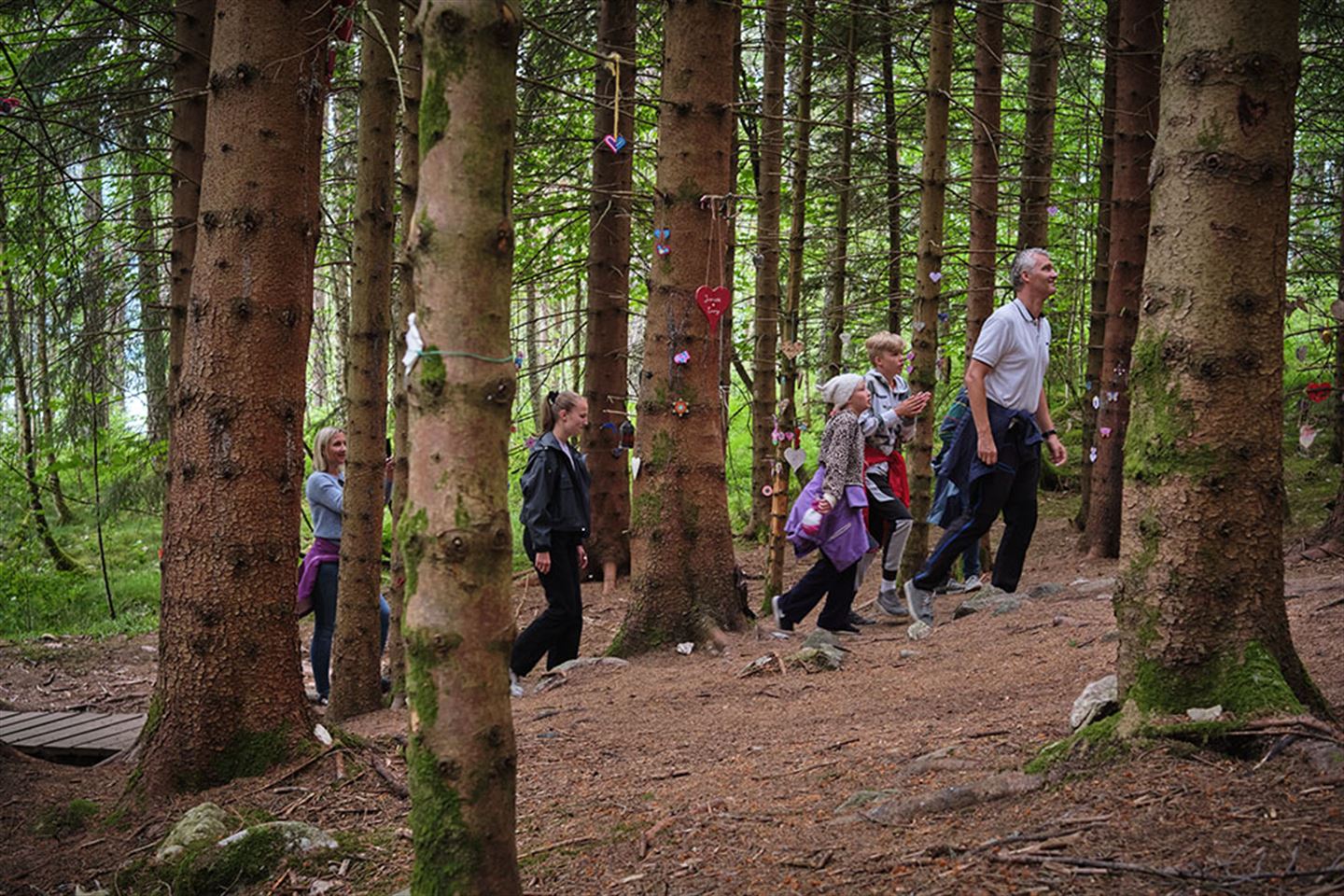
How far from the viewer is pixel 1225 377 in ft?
11.0

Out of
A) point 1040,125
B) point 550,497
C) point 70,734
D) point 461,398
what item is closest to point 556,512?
point 550,497

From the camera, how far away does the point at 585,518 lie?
23.9 feet

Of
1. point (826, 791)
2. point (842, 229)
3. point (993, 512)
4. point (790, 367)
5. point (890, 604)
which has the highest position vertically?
point (842, 229)

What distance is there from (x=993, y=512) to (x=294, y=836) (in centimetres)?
474

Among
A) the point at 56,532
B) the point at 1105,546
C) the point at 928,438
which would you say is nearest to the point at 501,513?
the point at 928,438

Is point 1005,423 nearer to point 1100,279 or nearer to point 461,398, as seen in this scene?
point 1100,279

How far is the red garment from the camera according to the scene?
307 inches

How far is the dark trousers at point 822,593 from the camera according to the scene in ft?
24.9

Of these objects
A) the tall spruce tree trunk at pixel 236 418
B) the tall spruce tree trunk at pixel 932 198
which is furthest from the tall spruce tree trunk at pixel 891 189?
the tall spruce tree trunk at pixel 236 418

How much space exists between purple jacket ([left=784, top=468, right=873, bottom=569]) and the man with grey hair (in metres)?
0.54

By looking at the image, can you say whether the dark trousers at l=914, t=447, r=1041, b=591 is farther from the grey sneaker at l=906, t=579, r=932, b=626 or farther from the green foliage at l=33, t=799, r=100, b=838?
the green foliage at l=33, t=799, r=100, b=838

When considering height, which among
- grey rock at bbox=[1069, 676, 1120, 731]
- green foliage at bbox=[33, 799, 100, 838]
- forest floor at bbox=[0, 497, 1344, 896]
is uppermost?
grey rock at bbox=[1069, 676, 1120, 731]

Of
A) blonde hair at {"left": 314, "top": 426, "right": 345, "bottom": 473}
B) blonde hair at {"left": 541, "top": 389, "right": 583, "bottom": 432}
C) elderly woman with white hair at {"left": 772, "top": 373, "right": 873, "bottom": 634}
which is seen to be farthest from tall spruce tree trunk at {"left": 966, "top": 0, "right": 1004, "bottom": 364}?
blonde hair at {"left": 314, "top": 426, "right": 345, "bottom": 473}

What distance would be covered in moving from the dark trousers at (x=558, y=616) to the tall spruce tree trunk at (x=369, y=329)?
41.5 inches
